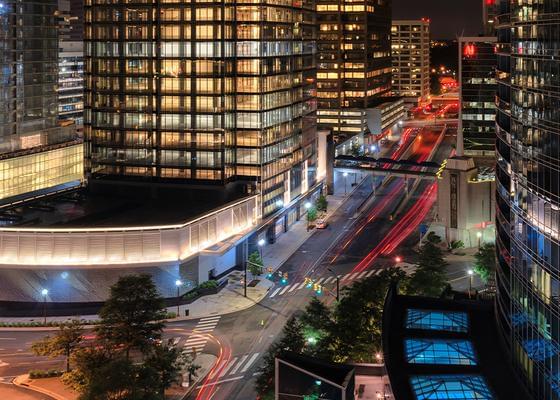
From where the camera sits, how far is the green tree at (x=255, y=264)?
323 ft

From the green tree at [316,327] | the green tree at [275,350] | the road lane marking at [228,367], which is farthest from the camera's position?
the road lane marking at [228,367]

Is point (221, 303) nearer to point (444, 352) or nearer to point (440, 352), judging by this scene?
point (440, 352)

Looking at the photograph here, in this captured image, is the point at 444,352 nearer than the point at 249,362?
Yes

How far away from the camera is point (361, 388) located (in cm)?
6244

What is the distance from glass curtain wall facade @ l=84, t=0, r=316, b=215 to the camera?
10838 centimetres

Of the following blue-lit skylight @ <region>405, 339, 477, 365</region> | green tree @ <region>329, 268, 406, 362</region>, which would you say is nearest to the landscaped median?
green tree @ <region>329, 268, 406, 362</region>

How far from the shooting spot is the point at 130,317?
6638 cm

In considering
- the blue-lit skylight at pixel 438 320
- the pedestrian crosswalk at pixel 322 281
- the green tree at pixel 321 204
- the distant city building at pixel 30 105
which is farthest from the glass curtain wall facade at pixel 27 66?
the blue-lit skylight at pixel 438 320

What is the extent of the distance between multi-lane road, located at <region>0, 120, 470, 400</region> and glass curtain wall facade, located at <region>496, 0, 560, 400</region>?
23846mm

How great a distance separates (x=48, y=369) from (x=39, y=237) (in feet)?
73.7

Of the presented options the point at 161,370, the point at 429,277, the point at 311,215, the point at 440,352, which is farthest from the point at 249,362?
the point at 311,215

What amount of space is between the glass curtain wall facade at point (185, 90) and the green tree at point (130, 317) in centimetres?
4334

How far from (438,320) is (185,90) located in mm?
60319

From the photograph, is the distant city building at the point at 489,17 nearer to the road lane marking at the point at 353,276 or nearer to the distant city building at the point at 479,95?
the distant city building at the point at 479,95
